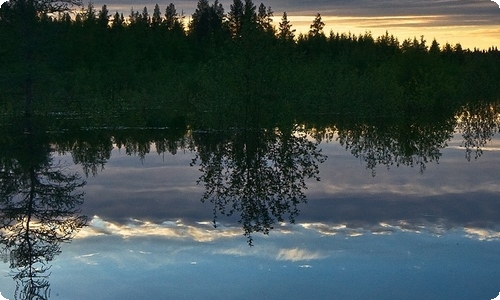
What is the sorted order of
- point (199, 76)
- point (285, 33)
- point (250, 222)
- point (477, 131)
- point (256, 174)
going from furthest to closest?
point (285, 33), point (199, 76), point (477, 131), point (256, 174), point (250, 222)

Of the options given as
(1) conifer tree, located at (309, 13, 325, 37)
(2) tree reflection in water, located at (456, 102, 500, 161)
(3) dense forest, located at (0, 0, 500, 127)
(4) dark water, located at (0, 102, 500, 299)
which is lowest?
(4) dark water, located at (0, 102, 500, 299)

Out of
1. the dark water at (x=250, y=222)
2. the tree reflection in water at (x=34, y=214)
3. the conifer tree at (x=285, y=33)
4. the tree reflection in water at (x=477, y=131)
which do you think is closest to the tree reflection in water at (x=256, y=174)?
the dark water at (x=250, y=222)

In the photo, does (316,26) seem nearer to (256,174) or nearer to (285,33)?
(285,33)

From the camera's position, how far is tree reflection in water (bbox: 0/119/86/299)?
951 centimetres

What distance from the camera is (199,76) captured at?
4722 cm

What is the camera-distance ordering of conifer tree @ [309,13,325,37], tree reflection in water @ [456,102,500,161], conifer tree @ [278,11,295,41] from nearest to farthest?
tree reflection in water @ [456,102,500,161]
conifer tree @ [278,11,295,41]
conifer tree @ [309,13,325,37]

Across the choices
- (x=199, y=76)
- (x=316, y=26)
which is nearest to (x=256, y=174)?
(x=199, y=76)

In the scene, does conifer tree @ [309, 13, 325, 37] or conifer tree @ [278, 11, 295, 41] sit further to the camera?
conifer tree @ [309, 13, 325, 37]

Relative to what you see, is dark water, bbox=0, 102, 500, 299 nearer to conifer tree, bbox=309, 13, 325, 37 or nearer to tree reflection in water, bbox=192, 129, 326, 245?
tree reflection in water, bbox=192, 129, 326, 245

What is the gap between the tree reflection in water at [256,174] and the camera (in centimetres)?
1276

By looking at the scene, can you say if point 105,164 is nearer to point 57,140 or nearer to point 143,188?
point 143,188

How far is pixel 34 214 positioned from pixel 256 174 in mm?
5439

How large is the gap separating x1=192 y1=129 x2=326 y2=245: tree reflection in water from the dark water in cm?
6

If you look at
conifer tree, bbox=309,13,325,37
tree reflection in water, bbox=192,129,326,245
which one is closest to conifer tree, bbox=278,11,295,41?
conifer tree, bbox=309,13,325,37
